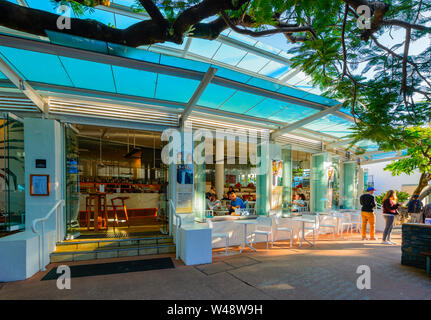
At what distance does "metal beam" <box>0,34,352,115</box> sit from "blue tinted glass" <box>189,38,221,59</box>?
1.50 metres

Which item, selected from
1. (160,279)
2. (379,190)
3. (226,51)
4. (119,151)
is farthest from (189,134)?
(379,190)

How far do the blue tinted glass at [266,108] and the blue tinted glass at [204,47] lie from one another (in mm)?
1860

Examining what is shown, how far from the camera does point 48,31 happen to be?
2.22 metres

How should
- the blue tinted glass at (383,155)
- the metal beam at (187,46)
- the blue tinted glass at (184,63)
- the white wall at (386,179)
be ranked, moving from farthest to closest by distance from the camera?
the white wall at (386,179) → the blue tinted glass at (383,155) → the metal beam at (187,46) → the blue tinted glass at (184,63)

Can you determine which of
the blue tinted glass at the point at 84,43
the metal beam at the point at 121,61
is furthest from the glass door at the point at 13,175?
the blue tinted glass at the point at 84,43

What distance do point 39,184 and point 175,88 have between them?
3.76 meters

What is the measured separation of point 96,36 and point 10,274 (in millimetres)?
4426

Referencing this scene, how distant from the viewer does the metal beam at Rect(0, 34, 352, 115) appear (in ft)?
11.6

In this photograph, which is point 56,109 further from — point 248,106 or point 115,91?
point 248,106

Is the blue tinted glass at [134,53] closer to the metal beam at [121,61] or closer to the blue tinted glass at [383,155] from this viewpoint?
the metal beam at [121,61]

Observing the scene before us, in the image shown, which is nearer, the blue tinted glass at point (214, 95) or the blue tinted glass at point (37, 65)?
the blue tinted glass at point (37, 65)

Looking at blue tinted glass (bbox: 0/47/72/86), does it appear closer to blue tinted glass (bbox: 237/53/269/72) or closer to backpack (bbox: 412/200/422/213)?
blue tinted glass (bbox: 237/53/269/72)

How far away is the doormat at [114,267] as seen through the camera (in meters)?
4.45

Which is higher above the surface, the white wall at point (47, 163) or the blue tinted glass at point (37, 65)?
the blue tinted glass at point (37, 65)
